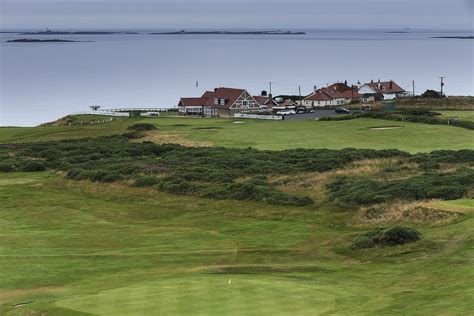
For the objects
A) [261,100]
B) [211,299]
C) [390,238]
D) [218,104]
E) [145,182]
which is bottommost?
[390,238]

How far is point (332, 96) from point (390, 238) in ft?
300

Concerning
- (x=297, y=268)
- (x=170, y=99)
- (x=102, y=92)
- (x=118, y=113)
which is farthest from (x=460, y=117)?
(x=102, y=92)

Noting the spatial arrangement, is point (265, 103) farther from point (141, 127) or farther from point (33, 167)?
point (33, 167)

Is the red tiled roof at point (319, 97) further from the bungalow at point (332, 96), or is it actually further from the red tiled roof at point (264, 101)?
the red tiled roof at point (264, 101)

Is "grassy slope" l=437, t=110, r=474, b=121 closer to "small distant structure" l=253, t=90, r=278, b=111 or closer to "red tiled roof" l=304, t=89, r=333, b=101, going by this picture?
"small distant structure" l=253, t=90, r=278, b=111

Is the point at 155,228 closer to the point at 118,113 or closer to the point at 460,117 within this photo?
the point at 460,117

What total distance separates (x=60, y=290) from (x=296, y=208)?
1787 cm

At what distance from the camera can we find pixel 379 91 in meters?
128

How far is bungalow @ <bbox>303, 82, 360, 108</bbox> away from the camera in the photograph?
117 meters

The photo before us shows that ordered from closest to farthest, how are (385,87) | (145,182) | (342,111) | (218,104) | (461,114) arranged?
(145,182)
(461,114)
(342,111)
(218,104)
(385,87)

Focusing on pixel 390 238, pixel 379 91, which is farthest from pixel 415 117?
pixel 390 238

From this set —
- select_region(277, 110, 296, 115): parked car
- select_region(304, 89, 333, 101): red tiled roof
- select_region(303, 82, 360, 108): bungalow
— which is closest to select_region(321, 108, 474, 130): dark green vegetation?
select_region(277, 110, 296, 115): parked car

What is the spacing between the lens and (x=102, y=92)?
16225 cm

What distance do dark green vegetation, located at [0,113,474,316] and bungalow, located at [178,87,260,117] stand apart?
35.3 meters
